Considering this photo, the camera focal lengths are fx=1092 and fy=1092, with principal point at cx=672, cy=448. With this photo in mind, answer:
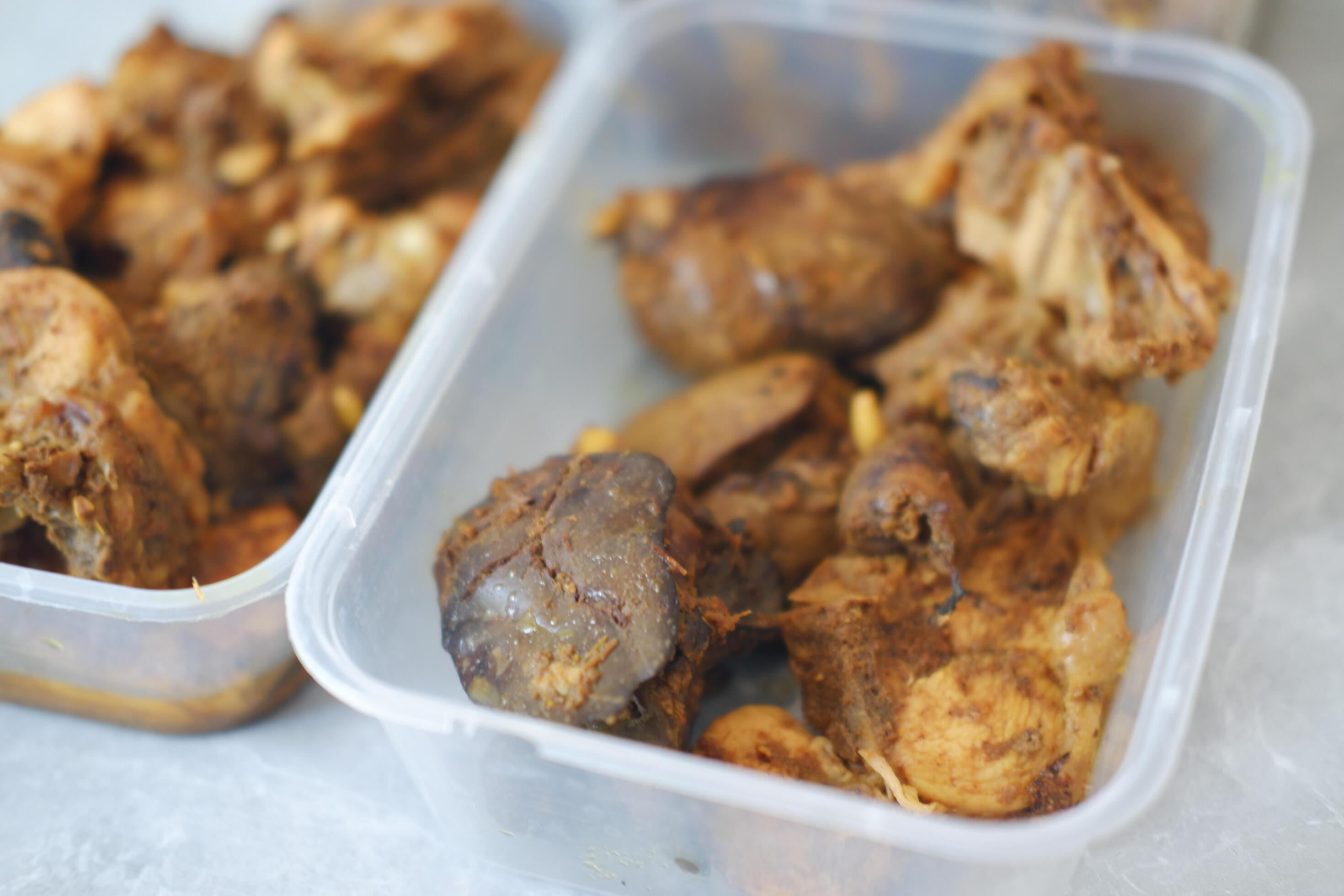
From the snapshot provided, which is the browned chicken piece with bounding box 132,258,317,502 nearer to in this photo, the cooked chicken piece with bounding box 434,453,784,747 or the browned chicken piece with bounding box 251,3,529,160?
the browned chicken piece with bounding box 251,3,529,160

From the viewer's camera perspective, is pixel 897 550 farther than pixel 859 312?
No

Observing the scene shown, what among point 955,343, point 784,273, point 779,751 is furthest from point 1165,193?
point 779,751

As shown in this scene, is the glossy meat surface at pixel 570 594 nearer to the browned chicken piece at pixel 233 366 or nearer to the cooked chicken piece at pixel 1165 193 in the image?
the browned chicken piece at pixel 233 366

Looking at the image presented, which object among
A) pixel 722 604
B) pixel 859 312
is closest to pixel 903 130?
pixel 859 312

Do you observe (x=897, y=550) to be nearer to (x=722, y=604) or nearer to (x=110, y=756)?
(x=722, y=604)

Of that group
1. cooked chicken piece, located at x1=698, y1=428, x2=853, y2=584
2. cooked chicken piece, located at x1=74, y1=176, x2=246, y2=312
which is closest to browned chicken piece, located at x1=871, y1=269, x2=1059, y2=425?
cooked chicken piece, located at x1=698, y1=428, x2=853, y2=584

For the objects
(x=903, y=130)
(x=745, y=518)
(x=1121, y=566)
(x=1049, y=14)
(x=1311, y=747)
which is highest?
(x=1049, y=14)
